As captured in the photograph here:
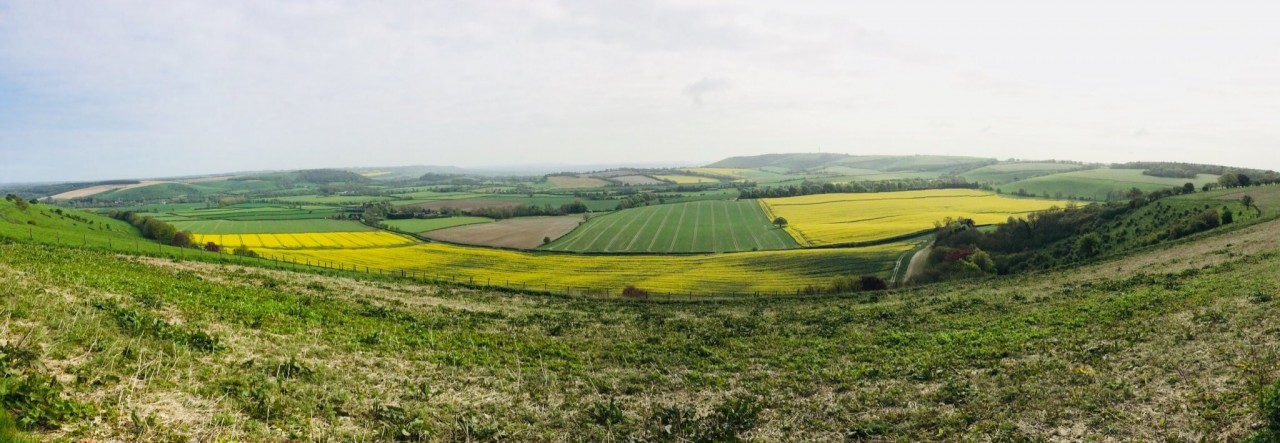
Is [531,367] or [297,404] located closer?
[297,404]

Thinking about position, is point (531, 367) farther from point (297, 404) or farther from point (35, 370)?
point (35, 370)

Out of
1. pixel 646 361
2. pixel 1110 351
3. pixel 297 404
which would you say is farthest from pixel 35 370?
pixel 1110 351

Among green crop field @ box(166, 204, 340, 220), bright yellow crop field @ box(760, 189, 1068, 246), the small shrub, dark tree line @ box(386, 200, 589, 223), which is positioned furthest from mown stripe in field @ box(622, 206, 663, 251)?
green crop field @ box(166, 204, 340, 220)

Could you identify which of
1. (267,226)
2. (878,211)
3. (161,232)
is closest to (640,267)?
(878,211)

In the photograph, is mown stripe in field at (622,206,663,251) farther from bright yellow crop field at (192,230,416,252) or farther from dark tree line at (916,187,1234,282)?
dark tree line at (916,187,1234,282)

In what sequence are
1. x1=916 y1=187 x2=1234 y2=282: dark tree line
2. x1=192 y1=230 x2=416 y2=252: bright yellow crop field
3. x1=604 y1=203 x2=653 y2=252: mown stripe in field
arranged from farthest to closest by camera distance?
x1=192 y1=230 x2=416 y2=252: bright yellow crop field
x1=604 y1=203 x2=653 y2=252: mown stripe in field
x1=916 y1=187 x2=1234 y2=282: dark tree line

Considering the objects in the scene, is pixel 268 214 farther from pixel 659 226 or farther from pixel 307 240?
pixel 659 226

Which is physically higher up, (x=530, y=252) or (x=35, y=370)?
(x=35, y=370)
